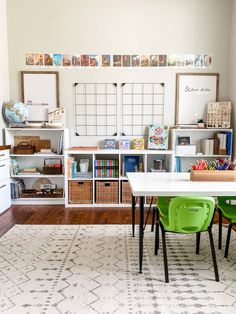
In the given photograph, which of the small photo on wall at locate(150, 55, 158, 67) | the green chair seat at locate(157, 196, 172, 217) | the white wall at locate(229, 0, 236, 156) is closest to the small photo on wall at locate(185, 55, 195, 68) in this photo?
the small photo on wall at locate(150, 55, 158, 67)

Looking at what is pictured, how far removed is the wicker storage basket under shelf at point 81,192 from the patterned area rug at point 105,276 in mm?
1094

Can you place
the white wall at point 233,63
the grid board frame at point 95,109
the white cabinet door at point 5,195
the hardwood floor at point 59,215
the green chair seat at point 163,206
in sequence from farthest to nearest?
the grid board frame at point 95,109 → the white wall at point 233,63 → the white cabinet door at point 5,195 → the hardwood floor at point 59,215 → the green chair seat at point 163,206

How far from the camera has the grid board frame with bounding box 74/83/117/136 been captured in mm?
4363

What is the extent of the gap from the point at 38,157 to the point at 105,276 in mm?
2716

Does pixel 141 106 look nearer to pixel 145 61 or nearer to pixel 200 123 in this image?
pixel 145 61

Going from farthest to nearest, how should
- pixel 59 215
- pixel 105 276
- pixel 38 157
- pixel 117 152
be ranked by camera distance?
pixel 38 157
pixel 117 152
pixel 59 215
pixel 105 276

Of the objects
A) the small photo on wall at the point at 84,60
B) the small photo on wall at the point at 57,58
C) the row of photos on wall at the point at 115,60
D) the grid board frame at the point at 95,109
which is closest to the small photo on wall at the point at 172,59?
the row of photos on wall at the point at 115,60

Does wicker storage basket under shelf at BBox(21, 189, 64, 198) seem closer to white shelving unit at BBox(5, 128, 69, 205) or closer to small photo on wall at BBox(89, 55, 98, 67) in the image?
white shelving unit at BBox(5, 128, 69, 205)

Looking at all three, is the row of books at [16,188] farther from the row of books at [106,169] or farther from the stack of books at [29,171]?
the row of books at [106,169]

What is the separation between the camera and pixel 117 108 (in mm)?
4418

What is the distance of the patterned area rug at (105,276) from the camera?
187 centimetres

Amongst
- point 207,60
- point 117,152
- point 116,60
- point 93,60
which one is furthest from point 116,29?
point 117,152

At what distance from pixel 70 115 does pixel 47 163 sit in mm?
851

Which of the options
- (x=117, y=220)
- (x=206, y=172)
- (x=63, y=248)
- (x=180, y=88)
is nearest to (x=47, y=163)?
(x=117, y=220)
